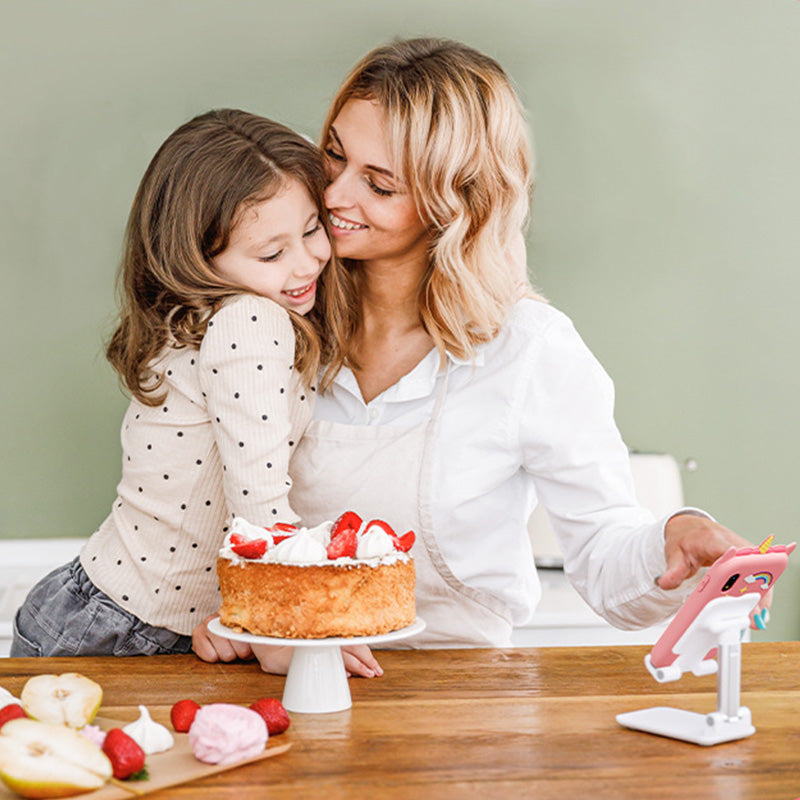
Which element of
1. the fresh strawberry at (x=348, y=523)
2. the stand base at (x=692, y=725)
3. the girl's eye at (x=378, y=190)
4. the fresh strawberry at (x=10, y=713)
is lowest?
the stand base at (x=692, y=725)

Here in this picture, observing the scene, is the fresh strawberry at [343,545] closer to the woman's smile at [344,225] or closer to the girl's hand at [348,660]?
the girl's hand at [348,660]

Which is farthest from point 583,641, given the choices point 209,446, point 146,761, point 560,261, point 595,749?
point 146,761

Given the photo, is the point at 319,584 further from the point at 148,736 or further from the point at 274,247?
the point at 274,247

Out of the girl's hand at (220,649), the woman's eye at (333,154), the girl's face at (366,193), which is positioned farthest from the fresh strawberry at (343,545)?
the woman's eye at (333,154)

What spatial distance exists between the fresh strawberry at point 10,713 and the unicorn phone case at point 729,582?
0.70m

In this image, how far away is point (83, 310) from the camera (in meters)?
3.35

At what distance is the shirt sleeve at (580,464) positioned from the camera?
1.62 meters

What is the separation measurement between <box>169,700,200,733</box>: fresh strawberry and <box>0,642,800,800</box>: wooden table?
8 cm

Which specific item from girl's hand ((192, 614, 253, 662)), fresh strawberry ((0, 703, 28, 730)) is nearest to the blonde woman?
girl's hand ((192, 614, 253, 662))

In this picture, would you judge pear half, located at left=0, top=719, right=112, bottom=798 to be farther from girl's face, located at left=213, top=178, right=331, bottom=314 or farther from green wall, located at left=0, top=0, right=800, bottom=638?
green wall, located at left=0, top=0, right=800, bottom=638

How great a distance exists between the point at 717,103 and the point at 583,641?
1.83m

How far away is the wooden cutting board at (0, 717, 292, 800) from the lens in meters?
1.01

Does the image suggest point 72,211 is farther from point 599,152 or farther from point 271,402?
point 271,402

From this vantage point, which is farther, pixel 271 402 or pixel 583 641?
pixel 583 641
